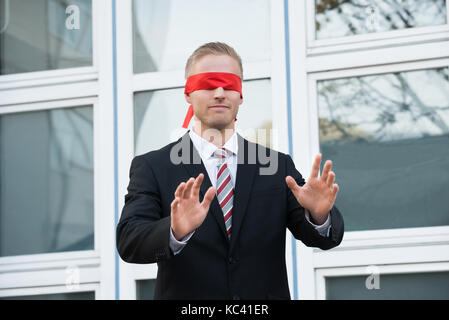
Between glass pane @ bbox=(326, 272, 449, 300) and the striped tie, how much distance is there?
1662mm

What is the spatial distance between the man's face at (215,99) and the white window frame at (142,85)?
143cm

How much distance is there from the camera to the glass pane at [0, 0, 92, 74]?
4551 mm

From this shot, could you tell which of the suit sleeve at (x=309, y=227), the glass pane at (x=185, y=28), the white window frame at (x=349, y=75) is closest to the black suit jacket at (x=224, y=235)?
the suit sleeve at (x=309, y=227)

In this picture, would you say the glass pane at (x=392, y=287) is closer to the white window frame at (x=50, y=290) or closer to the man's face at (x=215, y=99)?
the white window frame at (x=50, y=290)

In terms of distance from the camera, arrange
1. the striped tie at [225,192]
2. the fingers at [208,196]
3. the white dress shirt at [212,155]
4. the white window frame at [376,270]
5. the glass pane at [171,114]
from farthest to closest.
→ the glass pane at [171,114] < the white window frame at [376,270] < the white dress shirt at [212,155] < the striped tie at [225,192] < the fingers at [208,196]

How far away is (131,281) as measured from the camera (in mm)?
4188

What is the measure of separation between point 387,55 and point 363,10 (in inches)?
13.4

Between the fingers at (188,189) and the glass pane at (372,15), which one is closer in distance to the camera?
the fingers at (188,189)

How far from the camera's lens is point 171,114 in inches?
170

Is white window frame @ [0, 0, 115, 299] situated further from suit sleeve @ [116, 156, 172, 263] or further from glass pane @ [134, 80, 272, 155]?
suit sleeve @ [116, 156, 172, 263]

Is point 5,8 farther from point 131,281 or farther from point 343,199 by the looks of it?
point 343,199

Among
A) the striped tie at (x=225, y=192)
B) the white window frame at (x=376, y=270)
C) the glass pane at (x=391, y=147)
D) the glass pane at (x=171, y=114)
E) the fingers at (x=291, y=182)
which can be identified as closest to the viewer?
the fingers at (x=291, y=182)

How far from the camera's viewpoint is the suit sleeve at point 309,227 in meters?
2.44
